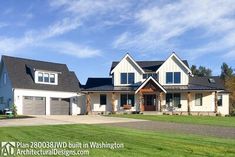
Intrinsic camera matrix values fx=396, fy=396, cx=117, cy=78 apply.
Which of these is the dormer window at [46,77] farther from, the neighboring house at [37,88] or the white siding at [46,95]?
the white siding at [46,95]

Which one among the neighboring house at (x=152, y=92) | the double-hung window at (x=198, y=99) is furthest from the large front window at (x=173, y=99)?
the double-hung window at (x=198, y=99)

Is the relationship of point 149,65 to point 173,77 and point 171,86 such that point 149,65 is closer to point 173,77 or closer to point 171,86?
point 173,77

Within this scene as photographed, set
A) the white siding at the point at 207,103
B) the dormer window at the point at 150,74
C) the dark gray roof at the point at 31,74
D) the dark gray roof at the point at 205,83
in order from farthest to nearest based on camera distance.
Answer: the dormer window at the point at 150,74 → the dark gray roof at the point at 205,83 → the white siding at the point at 207,103 → the dark gray roof at the point at 31,74

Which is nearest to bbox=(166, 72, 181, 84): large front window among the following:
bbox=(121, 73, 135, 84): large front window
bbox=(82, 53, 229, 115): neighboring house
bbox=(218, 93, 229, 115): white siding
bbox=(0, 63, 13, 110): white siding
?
bbox=(82, 53, 229, 115): neighboring house

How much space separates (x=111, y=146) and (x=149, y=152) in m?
1.73

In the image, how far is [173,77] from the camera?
1850 inches

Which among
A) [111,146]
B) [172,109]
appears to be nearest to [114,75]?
[172,109]

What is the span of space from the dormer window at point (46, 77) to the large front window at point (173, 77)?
13.9 metres

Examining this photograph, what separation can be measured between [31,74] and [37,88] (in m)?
2.42

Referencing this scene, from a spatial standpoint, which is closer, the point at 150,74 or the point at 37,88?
the point at 37,88

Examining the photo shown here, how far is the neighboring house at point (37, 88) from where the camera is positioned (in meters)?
44.9

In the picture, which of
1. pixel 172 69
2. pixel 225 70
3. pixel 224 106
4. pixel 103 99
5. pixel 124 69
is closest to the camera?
pixel 172 69

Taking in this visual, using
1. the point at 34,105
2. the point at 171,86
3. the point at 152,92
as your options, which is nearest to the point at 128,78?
the point at 152,92

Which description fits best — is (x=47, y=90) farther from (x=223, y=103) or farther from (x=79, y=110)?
(x=223, y=103)
